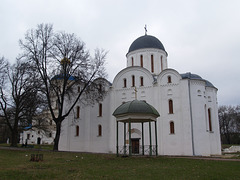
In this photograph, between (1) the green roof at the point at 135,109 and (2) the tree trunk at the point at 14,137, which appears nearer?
(1) the green roof at the point at 135,109

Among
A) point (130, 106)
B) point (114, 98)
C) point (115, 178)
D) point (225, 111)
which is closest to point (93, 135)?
point (114, 98)

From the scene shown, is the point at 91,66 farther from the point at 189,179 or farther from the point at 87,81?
the point at 189,179

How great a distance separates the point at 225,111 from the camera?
56.2 meters

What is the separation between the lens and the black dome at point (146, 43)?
33875 mm

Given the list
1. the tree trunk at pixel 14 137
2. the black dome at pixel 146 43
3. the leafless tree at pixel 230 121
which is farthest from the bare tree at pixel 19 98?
the leafless tree at pixel 230 121

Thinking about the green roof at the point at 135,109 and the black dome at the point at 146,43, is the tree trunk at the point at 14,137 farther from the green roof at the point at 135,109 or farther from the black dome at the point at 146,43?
the black dome at the point at 146,43

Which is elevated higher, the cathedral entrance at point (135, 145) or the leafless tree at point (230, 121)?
the leafless tree at point (230, 121)

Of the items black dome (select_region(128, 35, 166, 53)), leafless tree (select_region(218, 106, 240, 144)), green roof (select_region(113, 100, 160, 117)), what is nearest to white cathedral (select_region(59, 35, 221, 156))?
black dome (select_region(128, 35, 166, 53))

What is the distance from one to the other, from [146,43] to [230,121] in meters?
34.4

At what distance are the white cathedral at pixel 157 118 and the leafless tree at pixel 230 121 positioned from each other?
2854 centimetres

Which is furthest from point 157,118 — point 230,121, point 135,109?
point 230,121

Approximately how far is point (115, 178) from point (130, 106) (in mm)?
9652

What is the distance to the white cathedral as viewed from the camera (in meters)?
26.5

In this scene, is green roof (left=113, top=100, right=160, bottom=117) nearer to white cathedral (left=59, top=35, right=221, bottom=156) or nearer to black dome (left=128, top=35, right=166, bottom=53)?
white cathedral (left=59, top=35, right=221, bottom=156)
